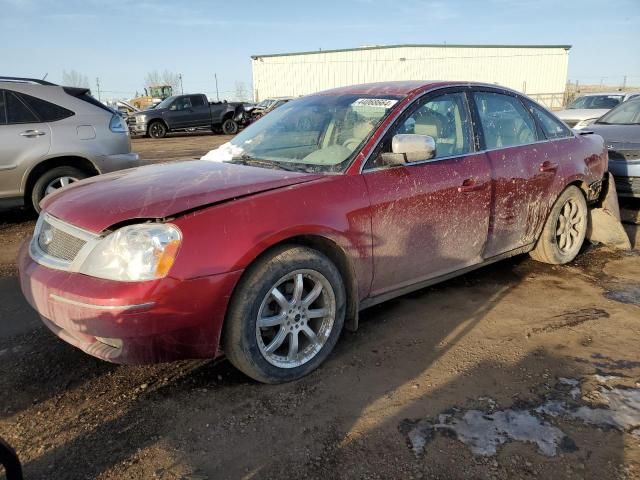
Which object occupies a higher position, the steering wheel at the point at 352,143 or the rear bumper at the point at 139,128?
the steering wheel at the point at 352,143

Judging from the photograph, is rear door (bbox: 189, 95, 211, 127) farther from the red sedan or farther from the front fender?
the front fender

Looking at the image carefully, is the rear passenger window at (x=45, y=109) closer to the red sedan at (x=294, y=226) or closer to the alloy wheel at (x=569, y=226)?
the red sedan at (x=294, y=226)

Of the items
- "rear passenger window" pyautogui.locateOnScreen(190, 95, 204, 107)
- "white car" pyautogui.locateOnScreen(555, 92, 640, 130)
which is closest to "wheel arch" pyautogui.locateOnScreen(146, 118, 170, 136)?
"rear passenger window" pyautogui.locateOnScreen(190, 95, 204, 107)

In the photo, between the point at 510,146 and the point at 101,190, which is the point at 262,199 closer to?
the point at 101,190

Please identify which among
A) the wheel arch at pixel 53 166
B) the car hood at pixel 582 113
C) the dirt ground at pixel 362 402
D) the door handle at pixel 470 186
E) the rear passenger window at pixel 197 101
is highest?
the rear passenger window at pixel 197 101

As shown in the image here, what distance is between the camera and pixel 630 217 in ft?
21.6

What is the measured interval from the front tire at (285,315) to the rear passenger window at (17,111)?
4.69m

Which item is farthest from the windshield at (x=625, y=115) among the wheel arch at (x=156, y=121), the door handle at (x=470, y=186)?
the wheel arch at (x=156, y=121)

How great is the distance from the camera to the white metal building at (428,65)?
134ft

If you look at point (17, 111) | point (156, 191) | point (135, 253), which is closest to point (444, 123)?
point (156, 191)

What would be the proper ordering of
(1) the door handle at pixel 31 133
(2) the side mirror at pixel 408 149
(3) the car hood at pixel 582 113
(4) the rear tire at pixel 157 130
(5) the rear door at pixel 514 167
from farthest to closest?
(4) the rear tire at pixel 157 130 → (3) the car hood at pixel 582 113 → (1) the door handle at pixel 31 133 → (5) the rear door at pixel 514 167 → (2) the side mirror at pixel 408 149

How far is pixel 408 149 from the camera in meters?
3.18

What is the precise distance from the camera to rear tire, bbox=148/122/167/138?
2152cm

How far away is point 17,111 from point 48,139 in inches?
17.9
